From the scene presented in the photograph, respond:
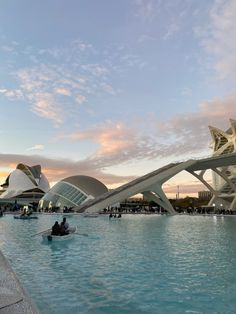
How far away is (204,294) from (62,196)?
7251 cm

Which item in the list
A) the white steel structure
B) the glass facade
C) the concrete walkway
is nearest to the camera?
the concrete walkway

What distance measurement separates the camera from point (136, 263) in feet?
46.0

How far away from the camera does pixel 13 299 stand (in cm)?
631

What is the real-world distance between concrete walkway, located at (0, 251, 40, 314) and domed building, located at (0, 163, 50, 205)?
117 m

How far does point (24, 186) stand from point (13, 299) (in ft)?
392

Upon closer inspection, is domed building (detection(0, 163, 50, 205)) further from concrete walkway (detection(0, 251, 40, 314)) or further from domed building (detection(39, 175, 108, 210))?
concrete walkway (detection(0, 251, 40, 314))

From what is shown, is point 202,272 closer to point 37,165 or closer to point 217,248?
point 217,248

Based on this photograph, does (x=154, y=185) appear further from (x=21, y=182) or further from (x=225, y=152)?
(x=21, y=182)

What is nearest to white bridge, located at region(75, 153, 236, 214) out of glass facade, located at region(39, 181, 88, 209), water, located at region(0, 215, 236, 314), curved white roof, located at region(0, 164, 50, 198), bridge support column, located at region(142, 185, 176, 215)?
A: bridge support column, located at region(142, 185, 176, 215)

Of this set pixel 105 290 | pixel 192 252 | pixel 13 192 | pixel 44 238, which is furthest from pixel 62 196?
pixel 105 290

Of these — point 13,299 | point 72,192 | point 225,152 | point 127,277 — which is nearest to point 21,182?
point 72,192

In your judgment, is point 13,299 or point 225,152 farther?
point 225,152

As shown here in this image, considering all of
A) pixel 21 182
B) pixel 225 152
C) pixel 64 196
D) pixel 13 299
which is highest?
pixel 225 152

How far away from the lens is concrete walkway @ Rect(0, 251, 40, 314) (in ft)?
19.2
